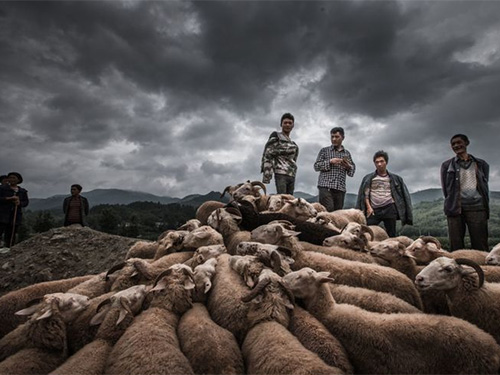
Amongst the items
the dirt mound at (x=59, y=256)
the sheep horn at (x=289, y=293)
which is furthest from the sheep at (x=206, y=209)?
the sheep horn at (x=289, y=293)

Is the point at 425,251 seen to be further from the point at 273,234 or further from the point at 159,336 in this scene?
Result: the point at 159,336

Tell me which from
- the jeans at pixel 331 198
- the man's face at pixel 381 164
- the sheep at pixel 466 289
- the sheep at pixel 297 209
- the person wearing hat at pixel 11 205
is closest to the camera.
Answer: the sheep at pixel 466 289

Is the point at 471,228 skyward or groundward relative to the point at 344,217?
groundward

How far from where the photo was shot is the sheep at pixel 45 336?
3234 millimetres

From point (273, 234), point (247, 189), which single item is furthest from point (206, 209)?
point (273, 234)

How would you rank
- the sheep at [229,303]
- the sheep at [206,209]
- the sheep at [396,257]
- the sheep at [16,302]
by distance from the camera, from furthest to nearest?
the sheep at [206,209], the sheep at [396,257], the sheep at [16,302], the sheep at [229,303]

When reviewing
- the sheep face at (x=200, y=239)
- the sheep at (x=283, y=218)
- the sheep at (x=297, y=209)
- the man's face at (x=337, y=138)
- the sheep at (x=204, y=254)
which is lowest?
the sheep at (x=204, y=254)

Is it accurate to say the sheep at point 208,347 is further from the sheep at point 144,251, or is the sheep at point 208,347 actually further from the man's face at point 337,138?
the man's face at point 337,138

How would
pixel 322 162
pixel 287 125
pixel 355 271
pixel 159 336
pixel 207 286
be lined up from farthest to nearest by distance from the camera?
pixel 287 125
pixel 322 162
pixel 355 271
pixel 207 286
pixel 159 336

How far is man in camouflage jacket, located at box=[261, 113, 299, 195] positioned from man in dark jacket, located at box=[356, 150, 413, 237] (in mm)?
2546

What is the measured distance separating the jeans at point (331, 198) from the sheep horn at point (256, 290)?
23.6ft

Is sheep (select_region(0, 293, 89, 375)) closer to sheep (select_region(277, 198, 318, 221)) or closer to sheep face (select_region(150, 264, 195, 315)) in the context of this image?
sheep face (select_region(150, 264, 195, 315))

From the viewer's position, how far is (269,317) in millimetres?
3592

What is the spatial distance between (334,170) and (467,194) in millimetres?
3834
